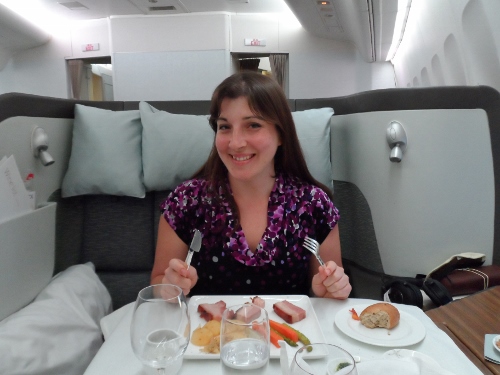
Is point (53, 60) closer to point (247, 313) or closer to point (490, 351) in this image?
point (247, 313)

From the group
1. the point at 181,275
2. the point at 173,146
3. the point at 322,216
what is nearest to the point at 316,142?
the point at 322,216

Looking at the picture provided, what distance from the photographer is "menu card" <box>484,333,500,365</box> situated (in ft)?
2.59

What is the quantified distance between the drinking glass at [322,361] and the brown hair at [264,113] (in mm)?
820

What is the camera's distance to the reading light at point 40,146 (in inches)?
64.2

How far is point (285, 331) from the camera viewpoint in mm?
845

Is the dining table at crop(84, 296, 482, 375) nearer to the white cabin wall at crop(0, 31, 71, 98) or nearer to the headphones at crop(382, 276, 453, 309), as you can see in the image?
the headphones at crop(382, 276, 453, 309)

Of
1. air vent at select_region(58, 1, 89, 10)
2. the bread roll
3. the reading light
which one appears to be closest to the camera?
the bread roll

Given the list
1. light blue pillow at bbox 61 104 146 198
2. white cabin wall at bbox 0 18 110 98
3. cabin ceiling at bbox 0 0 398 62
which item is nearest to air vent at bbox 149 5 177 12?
cabin ceiling at bbox 0 0 398 62

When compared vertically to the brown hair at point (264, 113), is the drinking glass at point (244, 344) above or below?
below

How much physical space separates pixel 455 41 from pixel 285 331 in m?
3.72

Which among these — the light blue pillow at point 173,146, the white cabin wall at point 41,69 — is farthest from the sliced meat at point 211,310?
the white cabin wall at point 41,69

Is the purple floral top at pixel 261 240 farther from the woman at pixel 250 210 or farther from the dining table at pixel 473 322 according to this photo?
the dining table at pixel 473 322

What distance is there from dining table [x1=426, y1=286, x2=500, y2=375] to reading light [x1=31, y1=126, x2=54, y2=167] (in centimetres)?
151

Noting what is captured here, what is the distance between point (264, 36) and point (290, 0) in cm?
223
